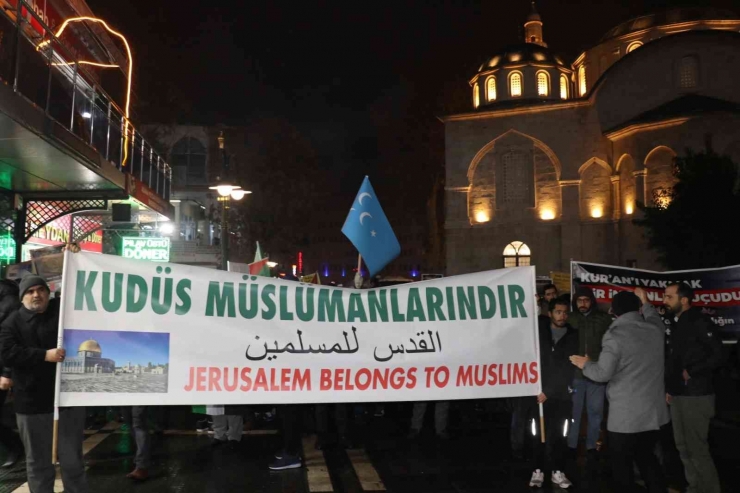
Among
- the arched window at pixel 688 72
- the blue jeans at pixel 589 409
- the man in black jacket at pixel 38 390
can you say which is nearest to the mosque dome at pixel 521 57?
the arched window at pixel 688 72

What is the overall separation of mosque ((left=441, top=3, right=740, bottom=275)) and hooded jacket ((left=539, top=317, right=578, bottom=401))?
3155 centimetres

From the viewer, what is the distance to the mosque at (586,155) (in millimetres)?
38031

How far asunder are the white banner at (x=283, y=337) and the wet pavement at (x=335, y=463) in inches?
40.2

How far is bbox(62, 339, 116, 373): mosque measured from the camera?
5.75m

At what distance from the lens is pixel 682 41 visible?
129ft

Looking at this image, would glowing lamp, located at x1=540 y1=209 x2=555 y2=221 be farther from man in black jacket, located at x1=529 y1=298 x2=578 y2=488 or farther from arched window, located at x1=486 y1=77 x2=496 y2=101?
man in black jacket, located at x1=529 y1=298 x2=578 y2=488

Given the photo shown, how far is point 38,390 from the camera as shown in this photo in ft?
17.7

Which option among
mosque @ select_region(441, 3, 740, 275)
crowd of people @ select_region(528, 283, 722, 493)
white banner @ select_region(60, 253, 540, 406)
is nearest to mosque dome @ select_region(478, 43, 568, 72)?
mosque @ select_region(441, 3, 740, 275)

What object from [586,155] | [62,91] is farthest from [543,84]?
[62,91]

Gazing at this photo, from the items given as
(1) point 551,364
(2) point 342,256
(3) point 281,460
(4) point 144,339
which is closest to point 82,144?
(4) point 144,339

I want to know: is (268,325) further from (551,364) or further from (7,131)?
(7,131)

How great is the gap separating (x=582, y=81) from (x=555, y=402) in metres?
45.8

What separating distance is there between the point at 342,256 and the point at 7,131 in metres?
75.1

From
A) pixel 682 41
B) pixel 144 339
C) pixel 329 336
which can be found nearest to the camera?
pixel 144 339
